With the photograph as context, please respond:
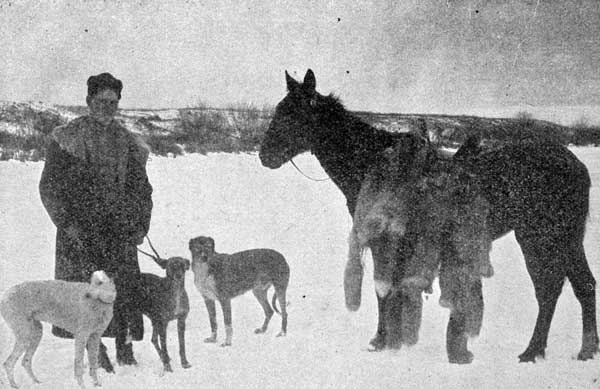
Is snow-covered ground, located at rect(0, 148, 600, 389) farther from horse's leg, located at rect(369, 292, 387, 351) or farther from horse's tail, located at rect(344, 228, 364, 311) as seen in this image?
horse's tail, located at rect(344, 228, 364, 311)

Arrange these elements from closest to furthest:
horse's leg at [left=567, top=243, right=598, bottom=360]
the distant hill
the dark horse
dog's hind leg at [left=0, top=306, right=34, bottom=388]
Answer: dog's hind leg at [left=0, top=306, right=34, bottom=388]
the dark horse
horse's leg at [left=567, top=243, right=598, bottom=360]
the distant hill

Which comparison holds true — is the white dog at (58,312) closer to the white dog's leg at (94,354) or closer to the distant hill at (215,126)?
the white dog's leg at (94,354)

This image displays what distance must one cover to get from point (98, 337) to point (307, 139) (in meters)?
1.42

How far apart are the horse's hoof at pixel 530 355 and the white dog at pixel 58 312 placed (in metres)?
2.00

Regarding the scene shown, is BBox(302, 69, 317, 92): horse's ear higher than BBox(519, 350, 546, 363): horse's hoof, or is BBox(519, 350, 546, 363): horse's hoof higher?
BBox(302, 69, 317, 92): horse's ear

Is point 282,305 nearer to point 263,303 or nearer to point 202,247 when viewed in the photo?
point 263,303

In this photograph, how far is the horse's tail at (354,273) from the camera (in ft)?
9.00

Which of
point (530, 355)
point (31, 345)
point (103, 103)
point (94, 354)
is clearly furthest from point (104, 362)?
point (530, 355)

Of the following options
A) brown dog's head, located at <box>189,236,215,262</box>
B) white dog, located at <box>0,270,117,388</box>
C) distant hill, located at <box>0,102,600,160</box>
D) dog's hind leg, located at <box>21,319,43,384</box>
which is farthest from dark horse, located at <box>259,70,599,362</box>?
dog's hind leg, located at <box>21,319,43,384</box>

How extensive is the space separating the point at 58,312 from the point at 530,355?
224cm

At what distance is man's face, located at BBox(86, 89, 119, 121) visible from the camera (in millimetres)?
2502

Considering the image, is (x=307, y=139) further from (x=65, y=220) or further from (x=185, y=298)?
(x=65, y=220)

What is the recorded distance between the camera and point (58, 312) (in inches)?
91.5

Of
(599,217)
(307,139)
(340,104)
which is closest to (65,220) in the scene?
(307,139)
